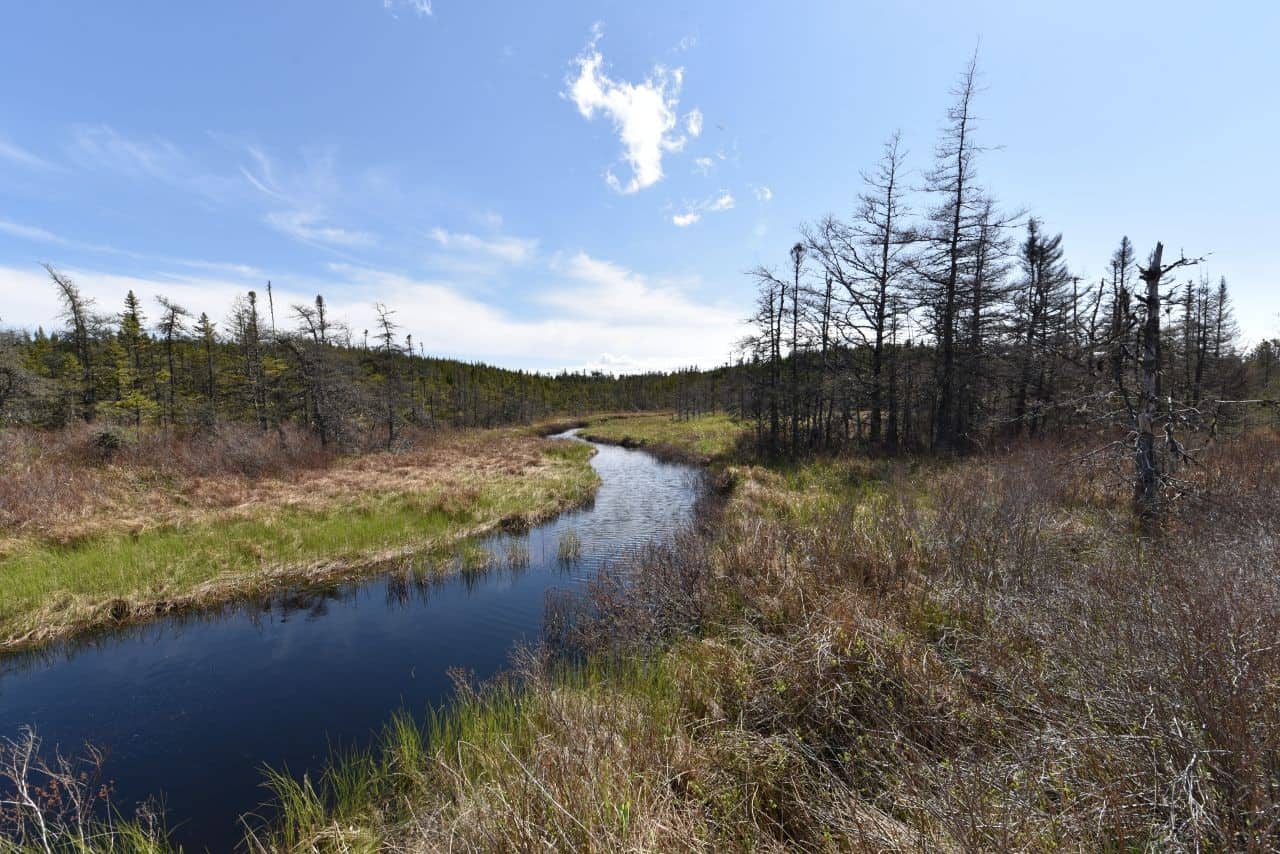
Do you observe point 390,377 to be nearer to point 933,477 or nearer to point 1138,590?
point 933,477

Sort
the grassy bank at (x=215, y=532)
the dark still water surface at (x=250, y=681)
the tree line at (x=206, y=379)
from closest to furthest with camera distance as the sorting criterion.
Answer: the dark still water surface at (x=250, y=681) < the grassy bank at (x=215, y=532) < the tree line at (x=206, y=379)

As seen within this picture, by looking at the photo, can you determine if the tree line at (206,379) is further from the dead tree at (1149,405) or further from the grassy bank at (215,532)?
the dead tree at (1149,405)

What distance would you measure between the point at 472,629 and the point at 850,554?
6.44 m

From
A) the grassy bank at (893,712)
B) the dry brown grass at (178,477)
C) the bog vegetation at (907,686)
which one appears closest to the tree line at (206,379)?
the dry brown grass at (178,477)

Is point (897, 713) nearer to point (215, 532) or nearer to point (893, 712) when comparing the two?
point (893, 712)

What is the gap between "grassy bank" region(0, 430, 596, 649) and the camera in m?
8.29

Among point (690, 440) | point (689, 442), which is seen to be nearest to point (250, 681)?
point (689, 442)

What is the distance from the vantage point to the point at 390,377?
99.0 ft

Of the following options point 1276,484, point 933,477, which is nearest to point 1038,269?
point 933,477

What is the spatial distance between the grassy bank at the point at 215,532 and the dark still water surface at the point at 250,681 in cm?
86

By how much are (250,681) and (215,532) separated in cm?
686

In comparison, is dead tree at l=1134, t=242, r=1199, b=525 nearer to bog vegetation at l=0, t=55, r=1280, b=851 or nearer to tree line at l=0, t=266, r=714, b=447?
bog vegetation at l=0, t=55, r=1280, b=851

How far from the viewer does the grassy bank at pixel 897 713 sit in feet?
7.54

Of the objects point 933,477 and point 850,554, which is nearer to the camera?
point 850,554
